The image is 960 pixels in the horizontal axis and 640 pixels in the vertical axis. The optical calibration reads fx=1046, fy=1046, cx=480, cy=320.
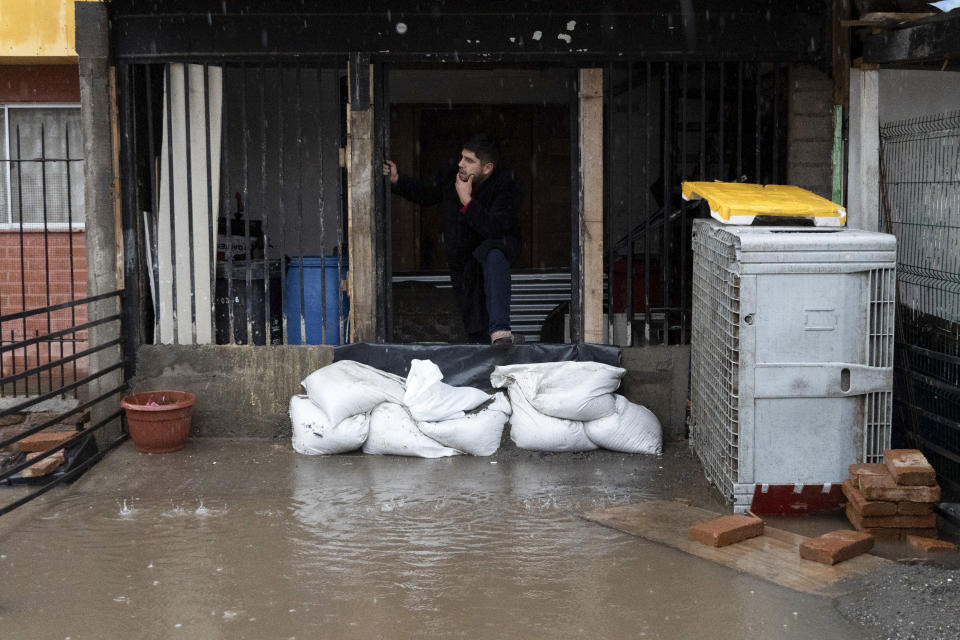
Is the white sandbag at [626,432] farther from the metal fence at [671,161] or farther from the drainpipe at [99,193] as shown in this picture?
the drainpipe at [99,193]

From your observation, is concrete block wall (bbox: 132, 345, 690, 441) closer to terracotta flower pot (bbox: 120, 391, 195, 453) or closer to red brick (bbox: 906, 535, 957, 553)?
terracotta flower pot (bbox: 120, 391, 195, 453)

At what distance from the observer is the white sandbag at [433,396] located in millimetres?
6895

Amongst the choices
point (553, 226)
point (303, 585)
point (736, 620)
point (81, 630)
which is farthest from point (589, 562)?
point (553, 226)

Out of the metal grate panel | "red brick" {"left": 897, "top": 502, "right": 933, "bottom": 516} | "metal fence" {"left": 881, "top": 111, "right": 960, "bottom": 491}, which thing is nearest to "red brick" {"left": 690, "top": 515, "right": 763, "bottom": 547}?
the metal grate panel

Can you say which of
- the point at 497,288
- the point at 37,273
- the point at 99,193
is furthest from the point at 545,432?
the point at 37,273

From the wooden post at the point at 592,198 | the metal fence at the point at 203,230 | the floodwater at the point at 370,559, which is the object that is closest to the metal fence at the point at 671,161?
the wooden post at the point at 592,198

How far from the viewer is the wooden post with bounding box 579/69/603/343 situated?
288 inches

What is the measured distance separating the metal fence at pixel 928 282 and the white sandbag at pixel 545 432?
2035mm

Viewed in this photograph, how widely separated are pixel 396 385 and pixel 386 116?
190cm

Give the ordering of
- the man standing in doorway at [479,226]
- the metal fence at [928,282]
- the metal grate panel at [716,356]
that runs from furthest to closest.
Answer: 1. the man standing in doorway at [479,226]
2. the metal fence at [928,282]
3. the metal grate panel at [716,356]

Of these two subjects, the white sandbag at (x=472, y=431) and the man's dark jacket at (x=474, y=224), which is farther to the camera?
the man's dark jacket at (x=474, y=224)

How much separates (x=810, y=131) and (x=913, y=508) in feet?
10.1

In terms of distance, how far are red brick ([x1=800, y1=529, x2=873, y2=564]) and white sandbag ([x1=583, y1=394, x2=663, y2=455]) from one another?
6.20 feet

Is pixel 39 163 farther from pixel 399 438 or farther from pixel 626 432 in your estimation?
pixel 626 432
